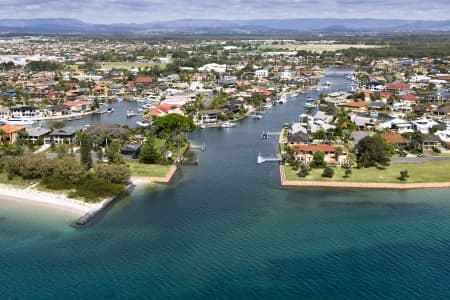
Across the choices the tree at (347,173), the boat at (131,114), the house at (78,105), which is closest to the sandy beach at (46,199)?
the tree at (347,173)

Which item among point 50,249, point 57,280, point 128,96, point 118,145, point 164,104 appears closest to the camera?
point 57,280

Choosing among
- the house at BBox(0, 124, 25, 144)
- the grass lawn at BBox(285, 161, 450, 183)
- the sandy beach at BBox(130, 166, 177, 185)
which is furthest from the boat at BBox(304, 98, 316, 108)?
the house at BBox(0, 124, 25, 144)

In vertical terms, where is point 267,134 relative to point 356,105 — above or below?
below

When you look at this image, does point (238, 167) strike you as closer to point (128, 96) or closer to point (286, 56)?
point (128, 96)

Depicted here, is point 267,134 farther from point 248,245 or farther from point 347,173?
point 248,245

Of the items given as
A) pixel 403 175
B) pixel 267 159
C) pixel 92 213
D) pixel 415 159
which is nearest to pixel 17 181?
pixel 92 213

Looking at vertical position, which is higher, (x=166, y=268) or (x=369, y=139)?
(x=369, y=139)

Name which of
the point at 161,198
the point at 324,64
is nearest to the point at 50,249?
the point at 161,198
